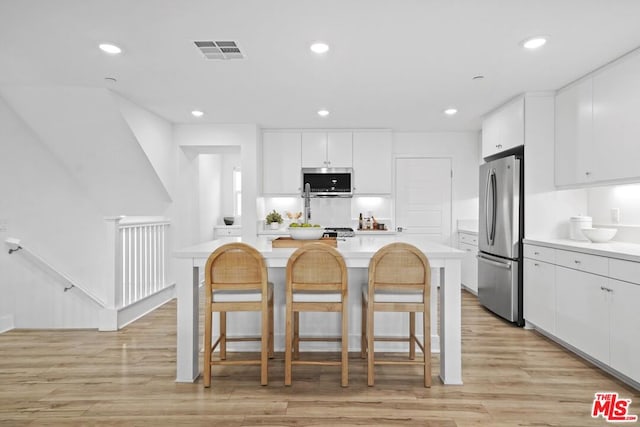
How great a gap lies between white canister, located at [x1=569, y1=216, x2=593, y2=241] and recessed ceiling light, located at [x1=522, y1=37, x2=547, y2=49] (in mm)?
1763

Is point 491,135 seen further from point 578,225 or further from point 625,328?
point 625,328

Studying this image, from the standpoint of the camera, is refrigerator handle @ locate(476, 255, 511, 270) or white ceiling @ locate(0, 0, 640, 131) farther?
refrigerator handle @ locate(476, 255, 511, 270)

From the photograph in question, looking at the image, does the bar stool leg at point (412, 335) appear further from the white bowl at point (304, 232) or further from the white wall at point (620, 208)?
the white wall at point (620, 208)

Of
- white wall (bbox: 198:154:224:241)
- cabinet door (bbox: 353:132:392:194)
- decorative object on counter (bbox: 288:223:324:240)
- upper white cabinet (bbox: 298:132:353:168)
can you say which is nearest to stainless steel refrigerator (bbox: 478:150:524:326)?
cabinet door (bbox: 353:132:392:194)

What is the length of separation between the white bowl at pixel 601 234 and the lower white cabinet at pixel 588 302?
1.02 feet

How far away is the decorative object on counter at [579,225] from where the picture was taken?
361 cm

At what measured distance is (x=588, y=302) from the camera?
296cm

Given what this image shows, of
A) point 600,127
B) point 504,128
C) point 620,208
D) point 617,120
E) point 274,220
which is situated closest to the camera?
point 617,120

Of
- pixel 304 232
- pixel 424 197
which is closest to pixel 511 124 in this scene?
pixel 424 197

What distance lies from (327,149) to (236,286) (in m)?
3.48

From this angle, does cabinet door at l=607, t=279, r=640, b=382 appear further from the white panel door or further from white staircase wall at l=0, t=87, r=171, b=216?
white staircase wall at l=0, t=87, r=171, b=216

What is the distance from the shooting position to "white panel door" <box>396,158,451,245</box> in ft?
19.4

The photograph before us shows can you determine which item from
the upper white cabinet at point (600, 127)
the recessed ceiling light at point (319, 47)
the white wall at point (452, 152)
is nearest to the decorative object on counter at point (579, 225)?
the upper white cabinet at point (600, 127)

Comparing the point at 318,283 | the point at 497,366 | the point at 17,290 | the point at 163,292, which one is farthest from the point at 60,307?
the point at 497,366
